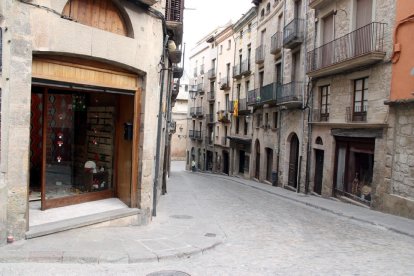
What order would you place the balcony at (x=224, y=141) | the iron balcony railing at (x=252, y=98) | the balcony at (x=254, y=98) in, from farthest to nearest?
the balcony at (x=224, y=141), the iron balcony railing at (x=252, y=98), the balcony at (x=254, y=98)

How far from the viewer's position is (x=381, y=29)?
13734 millimetres

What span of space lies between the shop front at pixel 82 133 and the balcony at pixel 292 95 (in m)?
12.9

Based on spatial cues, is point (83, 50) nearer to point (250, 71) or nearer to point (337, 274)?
point (337, 274)

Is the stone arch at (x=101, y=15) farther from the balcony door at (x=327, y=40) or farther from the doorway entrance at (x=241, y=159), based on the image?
the doorway entrance at (x=241, y=159)

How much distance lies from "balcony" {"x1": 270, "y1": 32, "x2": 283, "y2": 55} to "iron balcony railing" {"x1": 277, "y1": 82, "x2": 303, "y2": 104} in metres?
3.42

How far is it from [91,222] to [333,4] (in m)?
14.3

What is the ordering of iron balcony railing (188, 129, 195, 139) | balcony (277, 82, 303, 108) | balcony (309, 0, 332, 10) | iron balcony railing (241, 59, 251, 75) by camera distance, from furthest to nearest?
1. iron balcony railing (188, 129, 195, 139)
2. iron balcony railing (241, 59, 251, 75)
3. balcony (277, 82, 303, 108)
4. balcony (309, 0, 332, 10)

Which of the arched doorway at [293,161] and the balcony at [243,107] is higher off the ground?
the balcony at [243,107]

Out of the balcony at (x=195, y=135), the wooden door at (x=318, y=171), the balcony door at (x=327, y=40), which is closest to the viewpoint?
the balcony door at (x=327, y=40)

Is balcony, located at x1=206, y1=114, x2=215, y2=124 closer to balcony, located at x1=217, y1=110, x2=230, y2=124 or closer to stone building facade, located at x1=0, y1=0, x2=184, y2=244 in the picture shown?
balcony, located at x1=217, y1=110, x2=230, y2=124

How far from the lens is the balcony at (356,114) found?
15.1 metres

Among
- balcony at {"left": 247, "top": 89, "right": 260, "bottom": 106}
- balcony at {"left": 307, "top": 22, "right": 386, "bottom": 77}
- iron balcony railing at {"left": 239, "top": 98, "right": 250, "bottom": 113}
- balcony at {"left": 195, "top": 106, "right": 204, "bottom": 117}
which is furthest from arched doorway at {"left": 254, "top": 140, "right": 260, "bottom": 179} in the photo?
balcony at {"left": 195, "top": 106, "right": 204, "bottom": 117}

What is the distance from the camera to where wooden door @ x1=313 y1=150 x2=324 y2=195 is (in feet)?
61.3

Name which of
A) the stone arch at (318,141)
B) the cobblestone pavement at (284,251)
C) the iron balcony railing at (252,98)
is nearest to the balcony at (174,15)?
the cobblestone pavement at (284,251)
